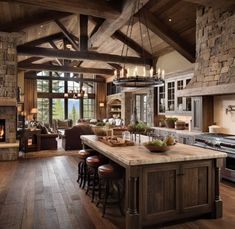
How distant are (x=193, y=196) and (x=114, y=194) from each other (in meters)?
1.59

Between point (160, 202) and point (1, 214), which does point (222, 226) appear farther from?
point (1, 214)

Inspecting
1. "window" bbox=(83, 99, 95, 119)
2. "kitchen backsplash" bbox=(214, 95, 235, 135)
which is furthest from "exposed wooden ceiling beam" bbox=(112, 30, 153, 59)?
"window" bbox=(83, 99, 95, 119)

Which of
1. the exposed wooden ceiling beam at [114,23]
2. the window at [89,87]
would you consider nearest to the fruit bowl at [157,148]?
the exposed wooden ceiling beam at [114,23]

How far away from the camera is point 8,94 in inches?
285

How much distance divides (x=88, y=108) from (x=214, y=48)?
39.5 feet

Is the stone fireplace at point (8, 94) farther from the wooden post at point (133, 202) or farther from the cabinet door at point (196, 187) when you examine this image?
the cabinet door at point (196, 187)

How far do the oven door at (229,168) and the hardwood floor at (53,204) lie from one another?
0.17 metres

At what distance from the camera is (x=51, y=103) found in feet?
51.6

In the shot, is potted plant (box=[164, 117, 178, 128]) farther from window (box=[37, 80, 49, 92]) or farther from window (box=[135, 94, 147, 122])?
window (box=[37, 80, 49, 92])

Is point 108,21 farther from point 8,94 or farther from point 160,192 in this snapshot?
point 160,192

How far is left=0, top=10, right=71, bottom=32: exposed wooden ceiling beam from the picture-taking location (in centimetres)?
700

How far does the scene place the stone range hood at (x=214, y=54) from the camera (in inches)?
201

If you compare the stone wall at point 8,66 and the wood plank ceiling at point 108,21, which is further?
the stone wall at point 8,66

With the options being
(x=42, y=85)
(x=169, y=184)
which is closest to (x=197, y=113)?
(x=169, y=184)
